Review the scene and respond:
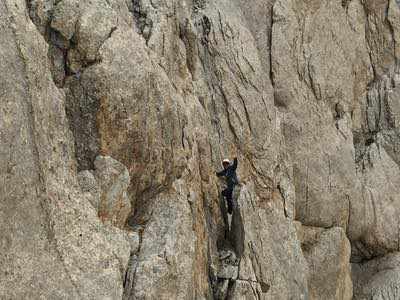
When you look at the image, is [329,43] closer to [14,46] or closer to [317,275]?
[317,275]

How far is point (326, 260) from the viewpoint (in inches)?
1679

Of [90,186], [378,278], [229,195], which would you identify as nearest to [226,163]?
[229,195]

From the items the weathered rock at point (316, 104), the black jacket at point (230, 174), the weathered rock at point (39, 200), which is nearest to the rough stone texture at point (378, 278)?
the weathered rock at point (316, 104)

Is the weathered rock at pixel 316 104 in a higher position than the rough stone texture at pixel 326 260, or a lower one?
higher

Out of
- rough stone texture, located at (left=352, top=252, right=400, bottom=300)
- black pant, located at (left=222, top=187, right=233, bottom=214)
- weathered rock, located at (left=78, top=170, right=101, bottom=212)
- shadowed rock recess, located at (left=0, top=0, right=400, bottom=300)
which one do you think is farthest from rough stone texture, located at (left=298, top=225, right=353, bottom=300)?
weathered rock, located at (left=78, top=170, right=101, bottom=212)

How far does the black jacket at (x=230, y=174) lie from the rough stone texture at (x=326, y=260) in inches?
358

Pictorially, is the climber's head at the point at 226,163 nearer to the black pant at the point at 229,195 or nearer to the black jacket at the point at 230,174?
the black jacket at the point at 230,174

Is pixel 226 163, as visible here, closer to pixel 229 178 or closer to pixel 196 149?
pixel 229 178

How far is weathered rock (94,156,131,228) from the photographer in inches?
1077

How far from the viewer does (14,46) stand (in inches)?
947

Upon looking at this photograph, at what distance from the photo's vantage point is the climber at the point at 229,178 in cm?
3459

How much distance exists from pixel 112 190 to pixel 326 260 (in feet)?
63.3

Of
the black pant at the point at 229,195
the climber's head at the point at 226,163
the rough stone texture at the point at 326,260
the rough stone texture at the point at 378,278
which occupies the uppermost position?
the climber's head at the point at 226,163

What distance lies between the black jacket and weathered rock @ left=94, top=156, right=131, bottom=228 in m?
7.35
